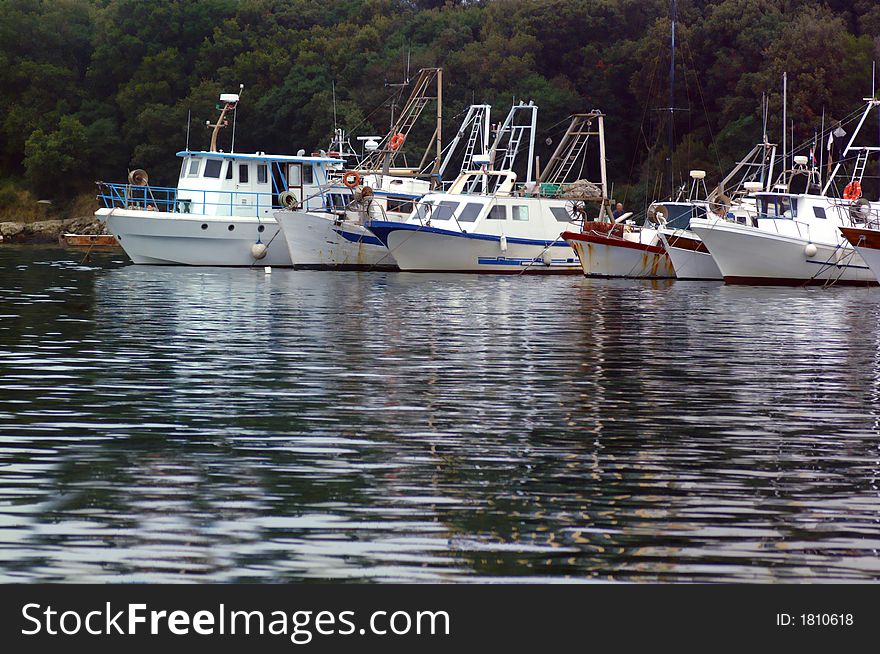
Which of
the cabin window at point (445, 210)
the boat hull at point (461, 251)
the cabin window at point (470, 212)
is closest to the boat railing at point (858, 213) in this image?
the boat hull at point (461, 251)

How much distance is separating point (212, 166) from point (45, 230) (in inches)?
1385

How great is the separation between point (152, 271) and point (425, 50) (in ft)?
142

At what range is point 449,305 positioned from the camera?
30.5m

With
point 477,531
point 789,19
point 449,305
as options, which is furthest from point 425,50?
point 477,531

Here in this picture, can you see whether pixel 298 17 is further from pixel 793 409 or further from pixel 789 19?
pixel 793 409

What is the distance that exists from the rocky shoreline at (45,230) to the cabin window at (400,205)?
3391 cm

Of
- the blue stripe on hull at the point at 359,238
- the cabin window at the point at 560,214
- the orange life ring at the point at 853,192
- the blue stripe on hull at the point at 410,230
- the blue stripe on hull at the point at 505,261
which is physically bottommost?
the blue stripe on hull at the point at 505,261

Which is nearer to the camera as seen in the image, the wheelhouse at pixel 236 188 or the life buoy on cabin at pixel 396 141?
the wheelhouse at pixel 236 188

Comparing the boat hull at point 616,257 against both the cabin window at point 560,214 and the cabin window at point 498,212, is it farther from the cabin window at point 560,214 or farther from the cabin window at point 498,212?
the cabin window at point 498,212

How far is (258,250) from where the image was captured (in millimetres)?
46219

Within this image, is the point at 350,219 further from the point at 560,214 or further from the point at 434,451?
the point at 434,451

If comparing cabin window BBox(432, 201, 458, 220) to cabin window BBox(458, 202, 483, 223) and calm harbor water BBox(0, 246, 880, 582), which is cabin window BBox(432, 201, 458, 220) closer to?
cabin window BBox(458, 202, 483, 223)

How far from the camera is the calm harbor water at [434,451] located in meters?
8.90

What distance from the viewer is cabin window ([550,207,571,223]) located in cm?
4546
